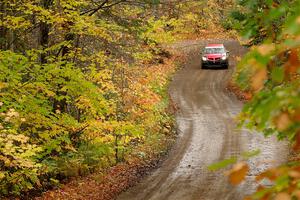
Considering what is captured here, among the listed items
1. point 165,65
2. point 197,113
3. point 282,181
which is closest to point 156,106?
point 197,113

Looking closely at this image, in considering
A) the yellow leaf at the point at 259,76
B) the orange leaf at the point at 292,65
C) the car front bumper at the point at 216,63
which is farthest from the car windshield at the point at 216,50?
the yellow leaf at the point at 259,76

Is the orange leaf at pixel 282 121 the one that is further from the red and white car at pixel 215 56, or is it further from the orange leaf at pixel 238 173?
the red and white car at pixel 215 56

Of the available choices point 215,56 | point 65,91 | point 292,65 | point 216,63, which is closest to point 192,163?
point 65,91

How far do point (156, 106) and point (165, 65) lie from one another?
15.1 m

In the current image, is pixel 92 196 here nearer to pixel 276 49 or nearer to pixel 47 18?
pixel 47 18

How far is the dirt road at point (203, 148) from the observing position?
13.7 meters

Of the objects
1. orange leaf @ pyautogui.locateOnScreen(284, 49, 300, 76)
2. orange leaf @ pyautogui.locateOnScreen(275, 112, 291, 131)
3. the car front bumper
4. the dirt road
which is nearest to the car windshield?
the car front bumper

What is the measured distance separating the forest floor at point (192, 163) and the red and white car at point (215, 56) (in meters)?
7.54

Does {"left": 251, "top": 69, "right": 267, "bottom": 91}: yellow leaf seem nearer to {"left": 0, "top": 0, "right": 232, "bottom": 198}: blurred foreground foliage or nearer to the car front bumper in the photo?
{"left": 0, "top": 0, "right": 232, "bottom": 198}: blurred foreground foliage

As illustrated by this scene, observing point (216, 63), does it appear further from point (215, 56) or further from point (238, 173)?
point (238, 173)

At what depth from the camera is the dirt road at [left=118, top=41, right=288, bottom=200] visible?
13.7 metres

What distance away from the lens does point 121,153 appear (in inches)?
694

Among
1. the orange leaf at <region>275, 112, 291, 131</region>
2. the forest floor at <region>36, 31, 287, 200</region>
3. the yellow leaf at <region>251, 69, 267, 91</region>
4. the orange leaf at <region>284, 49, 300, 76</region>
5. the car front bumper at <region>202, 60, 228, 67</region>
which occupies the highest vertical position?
the orange leaf at <region>284, 49, 300, 76</region>

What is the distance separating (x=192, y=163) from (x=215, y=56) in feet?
72.6
